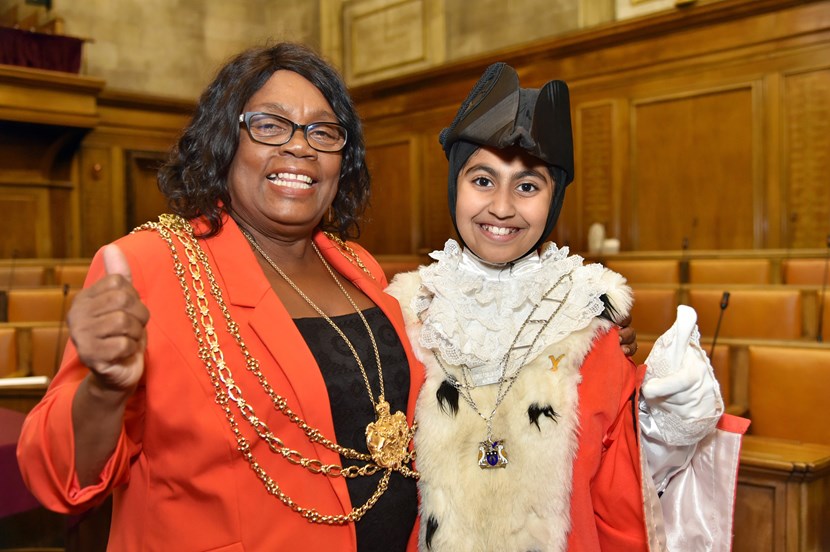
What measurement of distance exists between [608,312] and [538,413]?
261 mm

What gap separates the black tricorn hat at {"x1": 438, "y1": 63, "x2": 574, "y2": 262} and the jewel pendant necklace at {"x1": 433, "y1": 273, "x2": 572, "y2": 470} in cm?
14

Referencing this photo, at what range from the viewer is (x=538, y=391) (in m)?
1.40

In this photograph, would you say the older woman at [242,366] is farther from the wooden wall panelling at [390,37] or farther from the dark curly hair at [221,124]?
the wooden wall panelling at [390,37]

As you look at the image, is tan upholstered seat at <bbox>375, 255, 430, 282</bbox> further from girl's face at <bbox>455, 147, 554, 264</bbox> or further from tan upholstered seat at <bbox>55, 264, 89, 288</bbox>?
girl's face at <bbox>455, 147, 554, 264</bbox>

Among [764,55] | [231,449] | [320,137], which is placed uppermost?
[764,55]

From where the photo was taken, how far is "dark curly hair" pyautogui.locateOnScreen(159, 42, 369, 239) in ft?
4.77

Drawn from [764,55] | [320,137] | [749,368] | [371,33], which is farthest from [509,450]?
[371,33]

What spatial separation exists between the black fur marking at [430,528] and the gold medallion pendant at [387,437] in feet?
0.40

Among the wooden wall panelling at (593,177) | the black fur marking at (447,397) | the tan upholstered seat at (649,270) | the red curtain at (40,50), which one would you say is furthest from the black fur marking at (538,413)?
the red curtain at (40,50)

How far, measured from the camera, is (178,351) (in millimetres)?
1234

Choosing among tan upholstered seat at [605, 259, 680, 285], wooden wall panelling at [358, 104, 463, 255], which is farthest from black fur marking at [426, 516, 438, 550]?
wooden wall panelling at [358, 104, 463, 255]

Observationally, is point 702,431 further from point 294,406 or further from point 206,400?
point 206,400

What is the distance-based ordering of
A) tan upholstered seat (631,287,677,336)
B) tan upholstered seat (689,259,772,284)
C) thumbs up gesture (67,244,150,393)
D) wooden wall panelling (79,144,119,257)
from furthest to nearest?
1. wooden wall panelling (79,144,119,257)
2. tan upholstered seat (689,259,772,284)
3. tan upholstered seat (631,287,677,336)
4. thumbs up gesture (67,244,150,393)

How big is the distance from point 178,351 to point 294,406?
0.75ft
